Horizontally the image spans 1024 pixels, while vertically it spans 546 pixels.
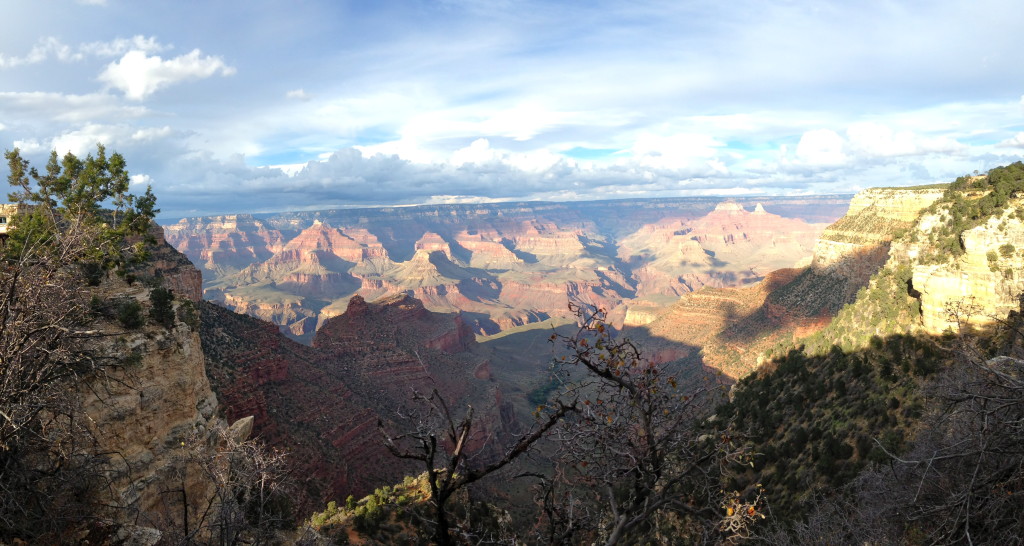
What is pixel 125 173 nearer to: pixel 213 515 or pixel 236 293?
pixel 213 515

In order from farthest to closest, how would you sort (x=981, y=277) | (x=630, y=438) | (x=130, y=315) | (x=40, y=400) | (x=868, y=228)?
1. (x=868, y=228)
2. (x=981, y=277)
3. (x=130, y=315)
4. (x=40, y=400)
5. (x=630, y=438)

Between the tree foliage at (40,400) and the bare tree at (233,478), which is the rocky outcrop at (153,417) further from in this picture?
the tree foliage at (40,400)

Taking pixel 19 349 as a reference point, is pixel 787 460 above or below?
below

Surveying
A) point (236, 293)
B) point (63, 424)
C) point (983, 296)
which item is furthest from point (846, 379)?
point (236, 293)

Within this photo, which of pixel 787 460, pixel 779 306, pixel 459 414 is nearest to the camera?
pixel 787 460

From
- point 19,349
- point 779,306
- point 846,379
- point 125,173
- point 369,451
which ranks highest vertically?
point 125,173

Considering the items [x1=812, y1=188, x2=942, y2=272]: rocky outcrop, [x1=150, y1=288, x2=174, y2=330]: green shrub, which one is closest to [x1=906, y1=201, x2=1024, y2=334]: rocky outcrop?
[x1=150, y1=288, x2=174, y2=330]: green shrub

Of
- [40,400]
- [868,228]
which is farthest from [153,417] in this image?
[868,228]

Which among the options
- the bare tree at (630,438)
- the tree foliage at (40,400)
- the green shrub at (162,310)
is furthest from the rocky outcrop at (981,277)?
the green shrub at (162,310)

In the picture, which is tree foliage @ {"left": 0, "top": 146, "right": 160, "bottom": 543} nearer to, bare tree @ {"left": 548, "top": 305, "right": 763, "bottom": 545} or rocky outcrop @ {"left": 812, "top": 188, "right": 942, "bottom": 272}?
bare tree @ {"left": 548, "top": 305, "right": 763, "bottom": 545}

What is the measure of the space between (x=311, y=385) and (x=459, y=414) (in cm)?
2064

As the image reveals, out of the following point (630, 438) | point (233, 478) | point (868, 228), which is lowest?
point (233, 478)

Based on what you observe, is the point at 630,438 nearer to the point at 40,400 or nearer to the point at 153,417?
the point at 40,400

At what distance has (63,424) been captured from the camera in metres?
12.1
